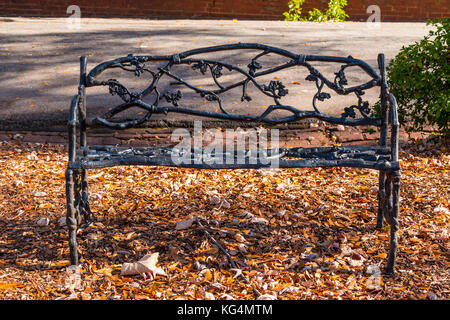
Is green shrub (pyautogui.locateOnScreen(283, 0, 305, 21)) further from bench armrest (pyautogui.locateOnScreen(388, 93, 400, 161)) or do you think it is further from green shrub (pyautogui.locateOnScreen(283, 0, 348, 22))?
bench armrest (pyautogui.locateOnScreen(388, 93, 400, 161))

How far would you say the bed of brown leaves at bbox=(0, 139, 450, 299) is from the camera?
2.80 m

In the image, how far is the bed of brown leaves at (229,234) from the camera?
9.18ft

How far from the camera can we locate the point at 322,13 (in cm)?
1341

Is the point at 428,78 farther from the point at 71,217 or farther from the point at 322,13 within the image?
the point at 322,13

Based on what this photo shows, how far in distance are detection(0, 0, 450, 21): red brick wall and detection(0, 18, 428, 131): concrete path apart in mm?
1222

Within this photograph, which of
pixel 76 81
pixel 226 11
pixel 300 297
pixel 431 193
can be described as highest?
pixel 226 11

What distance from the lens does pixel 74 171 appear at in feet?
9.74

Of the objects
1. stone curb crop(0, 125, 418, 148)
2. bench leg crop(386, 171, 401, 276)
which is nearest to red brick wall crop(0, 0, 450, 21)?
stone curb crop(0, 125, 418, 148)

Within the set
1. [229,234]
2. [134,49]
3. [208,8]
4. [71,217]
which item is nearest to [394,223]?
[229,234]

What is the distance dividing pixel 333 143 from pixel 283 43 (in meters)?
4.11

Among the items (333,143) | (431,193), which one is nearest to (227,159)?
(431,193)

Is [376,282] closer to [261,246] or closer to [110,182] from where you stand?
[261,246]

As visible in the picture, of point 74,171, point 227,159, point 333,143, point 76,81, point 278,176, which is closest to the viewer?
point 74,171

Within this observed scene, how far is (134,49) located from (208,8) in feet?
18.4
